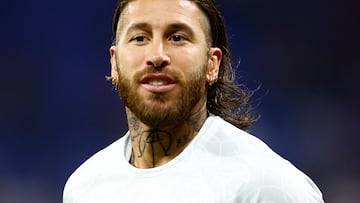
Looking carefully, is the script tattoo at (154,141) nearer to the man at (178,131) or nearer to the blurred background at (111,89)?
the man at (178,131)

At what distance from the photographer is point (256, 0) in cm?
218

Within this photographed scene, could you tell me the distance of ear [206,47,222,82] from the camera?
1323 mm

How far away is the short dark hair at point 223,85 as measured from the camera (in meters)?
1.36

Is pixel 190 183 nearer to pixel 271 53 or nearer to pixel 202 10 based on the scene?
pixel 202 10

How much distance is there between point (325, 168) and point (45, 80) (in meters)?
0.89

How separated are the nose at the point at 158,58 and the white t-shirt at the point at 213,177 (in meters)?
0.15

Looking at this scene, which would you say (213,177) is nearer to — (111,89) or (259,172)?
(259,172)

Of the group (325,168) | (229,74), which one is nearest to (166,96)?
(229,74)

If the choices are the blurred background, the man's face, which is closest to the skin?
the man's face

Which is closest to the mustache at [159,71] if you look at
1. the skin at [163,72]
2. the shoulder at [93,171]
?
the skin at [163,72]

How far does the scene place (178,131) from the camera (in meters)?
1.29

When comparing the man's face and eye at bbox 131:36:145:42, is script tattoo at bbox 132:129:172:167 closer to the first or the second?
the man's face

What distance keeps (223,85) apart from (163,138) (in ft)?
0.82

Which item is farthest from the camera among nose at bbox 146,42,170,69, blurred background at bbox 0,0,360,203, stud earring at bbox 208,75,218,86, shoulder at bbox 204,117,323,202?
blurred background at bbox 0,0,360,203
